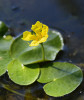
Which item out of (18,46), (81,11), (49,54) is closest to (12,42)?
(18,46)

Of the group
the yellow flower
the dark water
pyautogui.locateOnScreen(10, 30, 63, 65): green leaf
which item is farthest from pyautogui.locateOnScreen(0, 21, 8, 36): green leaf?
the yellow flower

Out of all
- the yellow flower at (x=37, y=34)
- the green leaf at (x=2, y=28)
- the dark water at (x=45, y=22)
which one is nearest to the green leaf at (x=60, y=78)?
the dark water at (x=45, y=22)

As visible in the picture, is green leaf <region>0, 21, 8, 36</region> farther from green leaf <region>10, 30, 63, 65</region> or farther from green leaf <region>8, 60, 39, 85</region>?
green leaf <region>8, 60, 39, 85</region>

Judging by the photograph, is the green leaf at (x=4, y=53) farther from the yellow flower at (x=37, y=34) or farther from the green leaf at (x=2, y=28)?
the yellow flower at (x=37, y=34)

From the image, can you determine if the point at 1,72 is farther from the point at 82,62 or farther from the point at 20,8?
the point at 20,8

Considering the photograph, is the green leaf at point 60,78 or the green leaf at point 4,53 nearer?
the green leaf at point 60,78

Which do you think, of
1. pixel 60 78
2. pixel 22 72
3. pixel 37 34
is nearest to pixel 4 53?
pixel 22 72

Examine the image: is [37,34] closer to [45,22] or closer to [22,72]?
[22,72]
